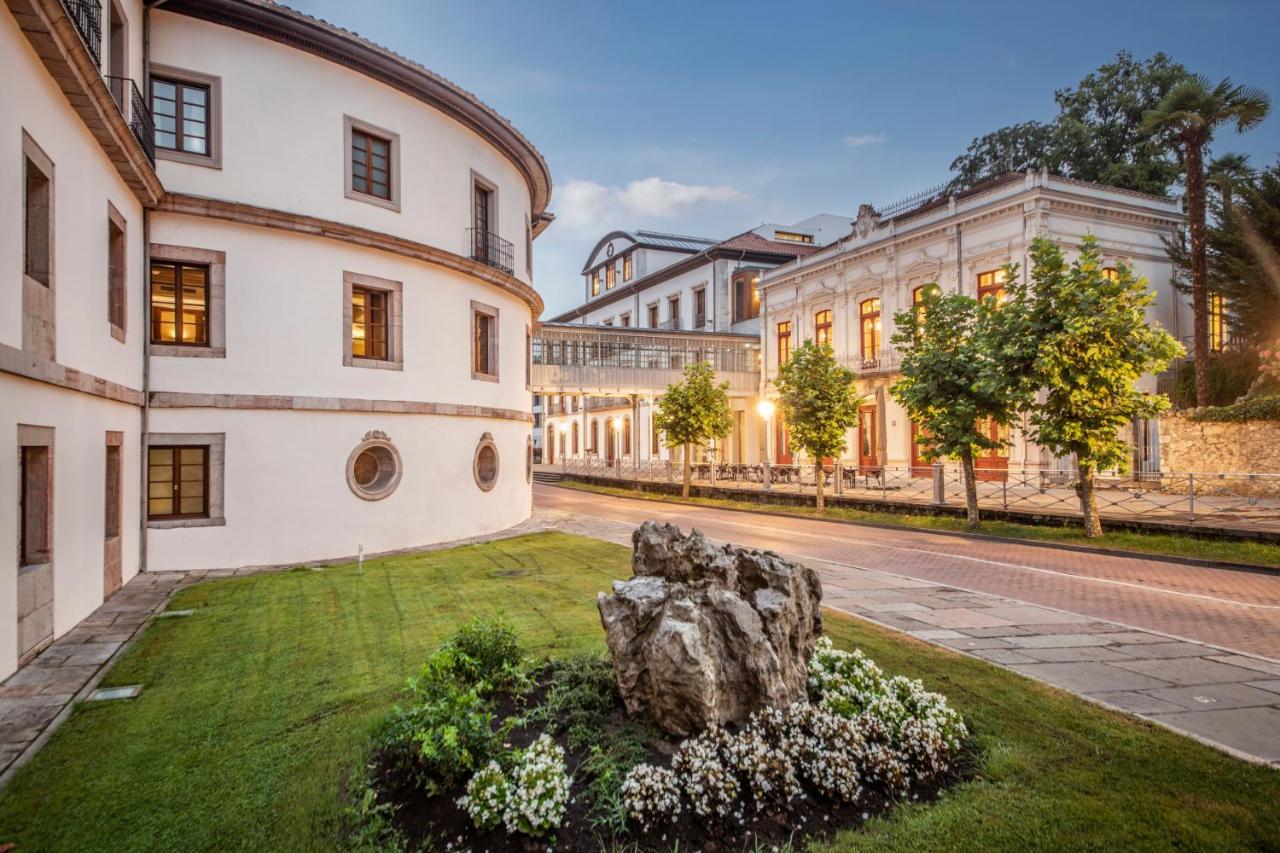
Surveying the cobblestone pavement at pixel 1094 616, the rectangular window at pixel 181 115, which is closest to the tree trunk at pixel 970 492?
the cobblestone pavement at pixel 1094 616

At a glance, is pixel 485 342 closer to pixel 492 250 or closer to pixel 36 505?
pixel 492 250

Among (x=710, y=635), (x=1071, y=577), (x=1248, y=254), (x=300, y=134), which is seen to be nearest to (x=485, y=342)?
(x=300, y=134)

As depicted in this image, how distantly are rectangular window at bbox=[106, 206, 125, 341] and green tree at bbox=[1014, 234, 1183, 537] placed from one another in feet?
56.0

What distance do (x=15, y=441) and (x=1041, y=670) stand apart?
33.8 feet

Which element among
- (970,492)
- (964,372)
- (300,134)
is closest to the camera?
(300,134)

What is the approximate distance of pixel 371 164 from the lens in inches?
570

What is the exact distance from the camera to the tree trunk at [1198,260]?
23016 millimetres

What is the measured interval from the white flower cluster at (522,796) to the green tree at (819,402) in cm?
1875

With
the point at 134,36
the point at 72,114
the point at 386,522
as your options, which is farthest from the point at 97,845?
the point at 134,36

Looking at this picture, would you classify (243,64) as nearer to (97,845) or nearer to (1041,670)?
(97,845)

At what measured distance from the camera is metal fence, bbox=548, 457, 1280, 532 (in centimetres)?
1602

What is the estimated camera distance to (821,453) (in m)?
21.9

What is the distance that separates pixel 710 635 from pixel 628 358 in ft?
105

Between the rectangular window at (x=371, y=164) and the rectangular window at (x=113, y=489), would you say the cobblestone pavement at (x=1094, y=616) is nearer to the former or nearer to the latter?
the rectangular window at (x=371, y=164)
